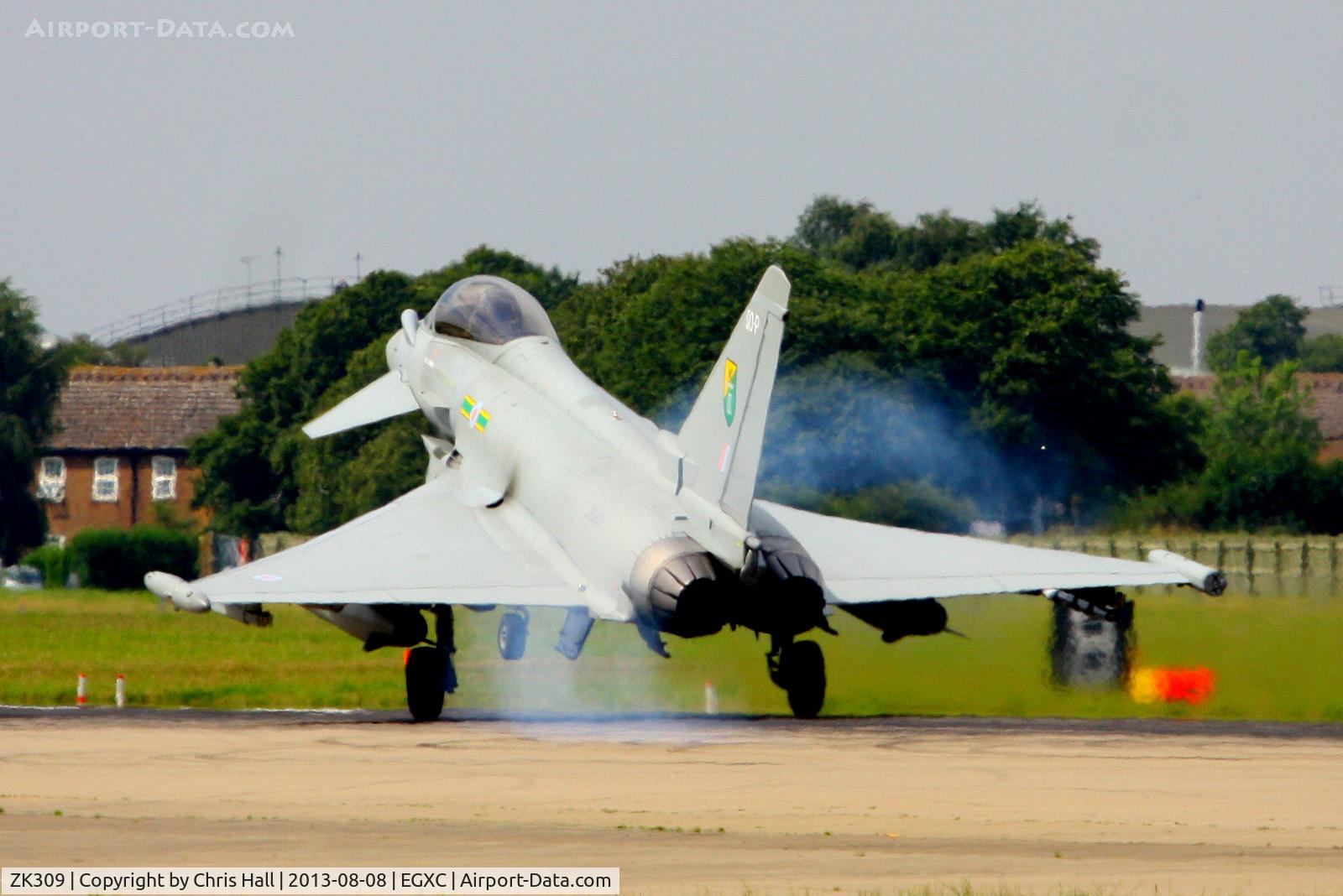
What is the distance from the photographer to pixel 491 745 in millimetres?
20109

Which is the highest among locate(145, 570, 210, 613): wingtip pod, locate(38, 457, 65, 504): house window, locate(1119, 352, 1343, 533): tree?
locate(38, 457, 65, 504): house window

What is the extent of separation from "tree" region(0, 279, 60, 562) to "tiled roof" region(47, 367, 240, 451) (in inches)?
442

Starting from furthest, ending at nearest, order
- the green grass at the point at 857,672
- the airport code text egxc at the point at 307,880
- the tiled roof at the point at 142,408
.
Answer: the tiled roof at the point at 142,408 → the green grass at the point at 857,672 → the airport code text egxc at the point at 307,880

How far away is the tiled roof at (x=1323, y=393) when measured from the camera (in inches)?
3853

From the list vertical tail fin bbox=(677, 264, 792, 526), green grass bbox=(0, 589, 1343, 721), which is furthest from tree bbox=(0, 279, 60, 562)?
vertical tail fin bbox=(677, 264, 792, 526)

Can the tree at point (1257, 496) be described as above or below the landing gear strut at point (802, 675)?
above

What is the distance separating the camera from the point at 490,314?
26.7 m

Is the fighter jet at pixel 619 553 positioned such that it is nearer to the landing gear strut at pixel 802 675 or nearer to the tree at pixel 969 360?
the landing gear strut at pixel 802 675

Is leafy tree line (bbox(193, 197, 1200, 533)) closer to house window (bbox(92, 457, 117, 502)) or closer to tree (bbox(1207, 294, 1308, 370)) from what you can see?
house window (bbox(92, 457, 117, 502))

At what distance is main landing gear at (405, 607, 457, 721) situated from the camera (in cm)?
2323

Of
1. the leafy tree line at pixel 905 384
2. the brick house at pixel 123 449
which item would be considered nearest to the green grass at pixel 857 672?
the leafy tree line at pixel 905 384

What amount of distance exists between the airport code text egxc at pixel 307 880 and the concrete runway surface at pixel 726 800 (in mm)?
325

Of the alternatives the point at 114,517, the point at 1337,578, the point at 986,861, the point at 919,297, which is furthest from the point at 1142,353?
the point at 986,861

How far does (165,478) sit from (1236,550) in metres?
55.6
